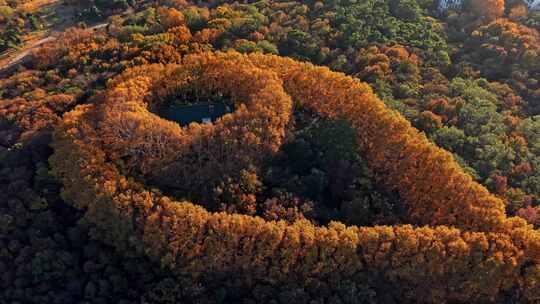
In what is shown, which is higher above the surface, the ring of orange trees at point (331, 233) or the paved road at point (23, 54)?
the ring of orange trees at point (331, 233)

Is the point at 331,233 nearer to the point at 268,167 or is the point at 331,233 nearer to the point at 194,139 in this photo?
the point at 268,167

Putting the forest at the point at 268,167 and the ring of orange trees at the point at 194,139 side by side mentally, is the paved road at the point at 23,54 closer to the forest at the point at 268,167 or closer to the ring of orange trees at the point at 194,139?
the forest at the point at 268,167

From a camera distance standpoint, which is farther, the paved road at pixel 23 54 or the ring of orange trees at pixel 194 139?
the paved road at pixel 23 54

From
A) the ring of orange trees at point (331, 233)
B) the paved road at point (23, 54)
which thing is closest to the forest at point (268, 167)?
the ring of orange trees at point (331, 233)

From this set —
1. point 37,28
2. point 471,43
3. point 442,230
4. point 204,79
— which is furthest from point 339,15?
point 37,28

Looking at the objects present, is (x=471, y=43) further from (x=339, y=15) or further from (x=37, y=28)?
(x=37, y=28)

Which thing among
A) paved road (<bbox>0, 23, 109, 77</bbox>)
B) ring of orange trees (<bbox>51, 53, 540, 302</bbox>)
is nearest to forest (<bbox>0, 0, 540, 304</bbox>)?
ring of orange trees (<bbox>51, 53, 540, 302</bbox>)
